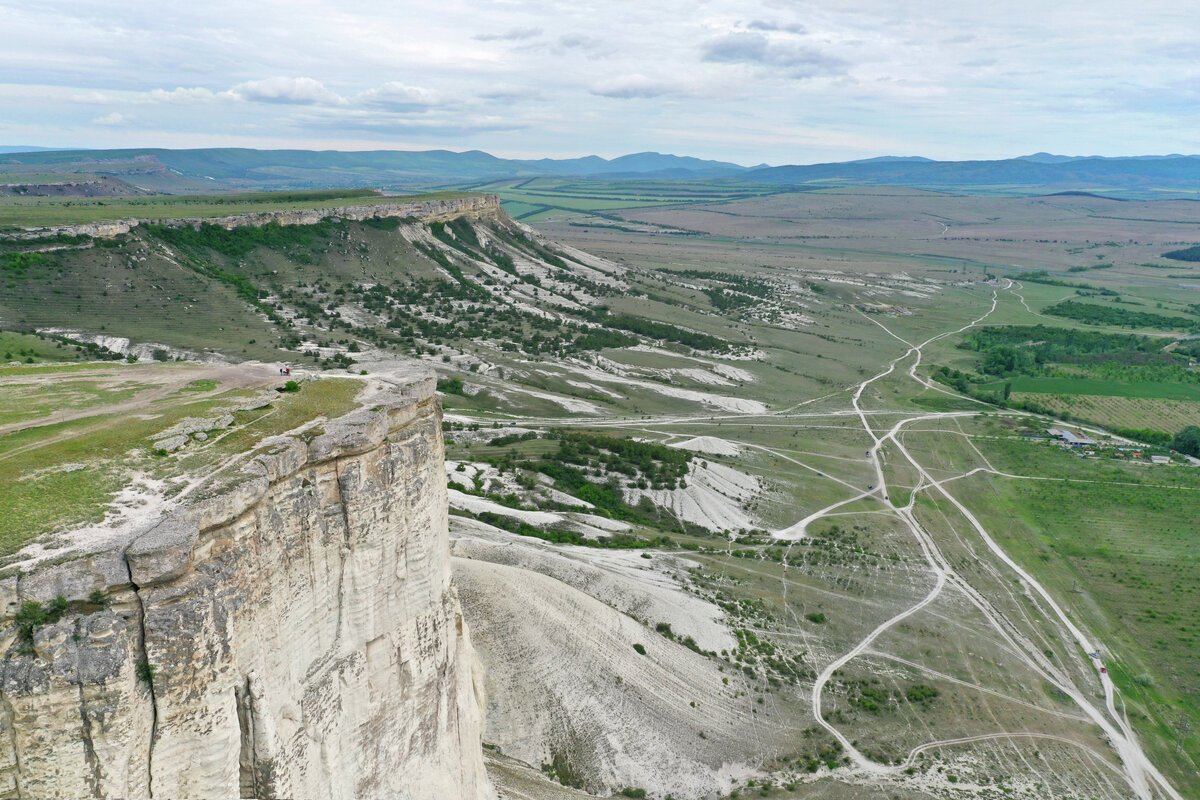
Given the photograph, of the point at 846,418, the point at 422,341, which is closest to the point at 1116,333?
the point at 846,418

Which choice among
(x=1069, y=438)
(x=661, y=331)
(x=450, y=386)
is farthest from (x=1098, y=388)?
(x=450, y=386)

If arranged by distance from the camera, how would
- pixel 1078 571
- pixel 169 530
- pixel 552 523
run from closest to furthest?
pixel 169 530 → pixel 552 523 → pixel 1078 571

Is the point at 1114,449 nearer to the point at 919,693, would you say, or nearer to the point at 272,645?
the point at 919,693

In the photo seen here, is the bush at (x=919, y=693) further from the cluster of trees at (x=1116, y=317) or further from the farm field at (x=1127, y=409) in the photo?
the cluster of trees at (x=1116, y=317)

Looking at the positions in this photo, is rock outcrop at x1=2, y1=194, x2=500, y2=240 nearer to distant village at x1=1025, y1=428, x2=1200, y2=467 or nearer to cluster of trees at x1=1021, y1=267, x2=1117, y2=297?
distant village at x1=1025, y1=428, x2=1200, y2=467

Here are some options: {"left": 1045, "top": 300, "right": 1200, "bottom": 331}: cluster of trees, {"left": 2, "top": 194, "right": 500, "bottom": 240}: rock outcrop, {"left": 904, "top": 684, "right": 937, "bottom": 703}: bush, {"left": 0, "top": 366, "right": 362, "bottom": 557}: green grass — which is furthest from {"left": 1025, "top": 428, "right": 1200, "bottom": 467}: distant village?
{"left": 2, "top": 194, "right": 500, "bottom": 240}: rock outcrop

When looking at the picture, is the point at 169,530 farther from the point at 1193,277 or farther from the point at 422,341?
the point at 1193,277

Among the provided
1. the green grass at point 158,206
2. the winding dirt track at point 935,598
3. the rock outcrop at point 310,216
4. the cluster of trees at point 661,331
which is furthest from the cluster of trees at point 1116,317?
the green grass at point 158,206
